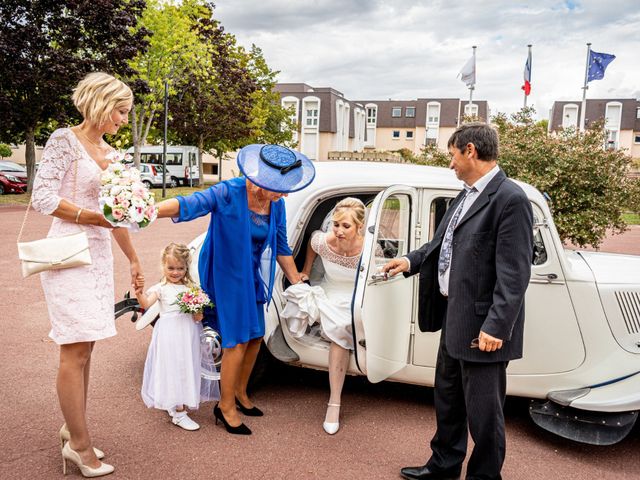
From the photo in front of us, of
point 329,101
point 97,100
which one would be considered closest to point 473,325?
point 97,100

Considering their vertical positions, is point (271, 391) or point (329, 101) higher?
point (329, 101)

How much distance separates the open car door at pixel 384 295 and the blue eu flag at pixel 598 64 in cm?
2245

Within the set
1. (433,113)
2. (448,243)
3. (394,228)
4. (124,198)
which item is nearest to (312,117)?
(433,113)

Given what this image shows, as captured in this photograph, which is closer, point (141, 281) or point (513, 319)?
point (513, 319)

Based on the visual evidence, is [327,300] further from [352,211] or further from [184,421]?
[184,421]

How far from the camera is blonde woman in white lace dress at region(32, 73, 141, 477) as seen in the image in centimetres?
280

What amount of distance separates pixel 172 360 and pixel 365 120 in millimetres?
70859

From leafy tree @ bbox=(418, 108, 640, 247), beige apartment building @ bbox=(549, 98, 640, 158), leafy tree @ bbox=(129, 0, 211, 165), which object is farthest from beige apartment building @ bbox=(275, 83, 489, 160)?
leafy tree @ bbox=(418, 108, 640, 247)

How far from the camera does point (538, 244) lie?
3.85m

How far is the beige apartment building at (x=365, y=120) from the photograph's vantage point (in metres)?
60.8

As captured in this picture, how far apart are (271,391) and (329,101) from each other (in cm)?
5806

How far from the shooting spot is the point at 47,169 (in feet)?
9.11

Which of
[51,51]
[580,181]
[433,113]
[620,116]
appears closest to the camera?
[580,181]

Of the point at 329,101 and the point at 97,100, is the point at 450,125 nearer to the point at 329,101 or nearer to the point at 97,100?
the point at 329,101
